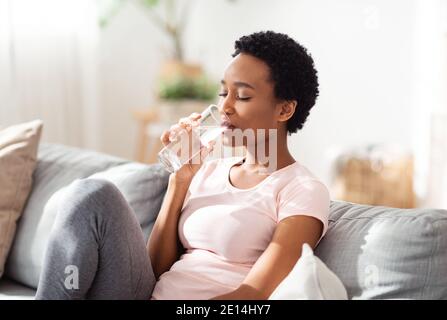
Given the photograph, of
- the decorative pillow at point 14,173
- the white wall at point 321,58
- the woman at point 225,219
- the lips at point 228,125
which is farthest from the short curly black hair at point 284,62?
the white wall at point 321,58

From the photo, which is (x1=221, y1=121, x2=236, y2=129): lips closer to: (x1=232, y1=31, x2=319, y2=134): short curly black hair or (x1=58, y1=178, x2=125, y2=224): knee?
(x1=232, y1=31, x2=319, y2=134): short curly black hair

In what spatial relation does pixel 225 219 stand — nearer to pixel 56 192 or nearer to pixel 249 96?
pixel 249 96

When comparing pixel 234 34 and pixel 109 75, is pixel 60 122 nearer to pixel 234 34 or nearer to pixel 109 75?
pixel 109 75

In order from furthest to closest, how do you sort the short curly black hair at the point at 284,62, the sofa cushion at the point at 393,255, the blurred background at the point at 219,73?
1. the blurred background at the point at 219,73
2. the short curly black hair at the point at 284,62
3. the sofa cushion at the point at 393,255

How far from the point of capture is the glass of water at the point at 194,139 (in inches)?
57.6

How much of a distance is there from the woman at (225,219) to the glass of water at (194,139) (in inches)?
0.9

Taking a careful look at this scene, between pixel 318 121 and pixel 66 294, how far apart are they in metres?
3.05

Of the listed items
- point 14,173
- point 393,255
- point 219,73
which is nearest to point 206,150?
point 393,255

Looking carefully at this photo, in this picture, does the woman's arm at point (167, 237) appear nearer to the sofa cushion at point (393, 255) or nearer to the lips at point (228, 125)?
the lips at point (228, 125)

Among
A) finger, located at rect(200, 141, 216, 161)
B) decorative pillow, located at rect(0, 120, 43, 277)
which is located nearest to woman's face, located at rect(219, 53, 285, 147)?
finger, located at rect(200, 141, 216, 161)

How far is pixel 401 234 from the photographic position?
1.30m

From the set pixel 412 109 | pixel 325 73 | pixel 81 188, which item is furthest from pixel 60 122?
pixel 81 188
